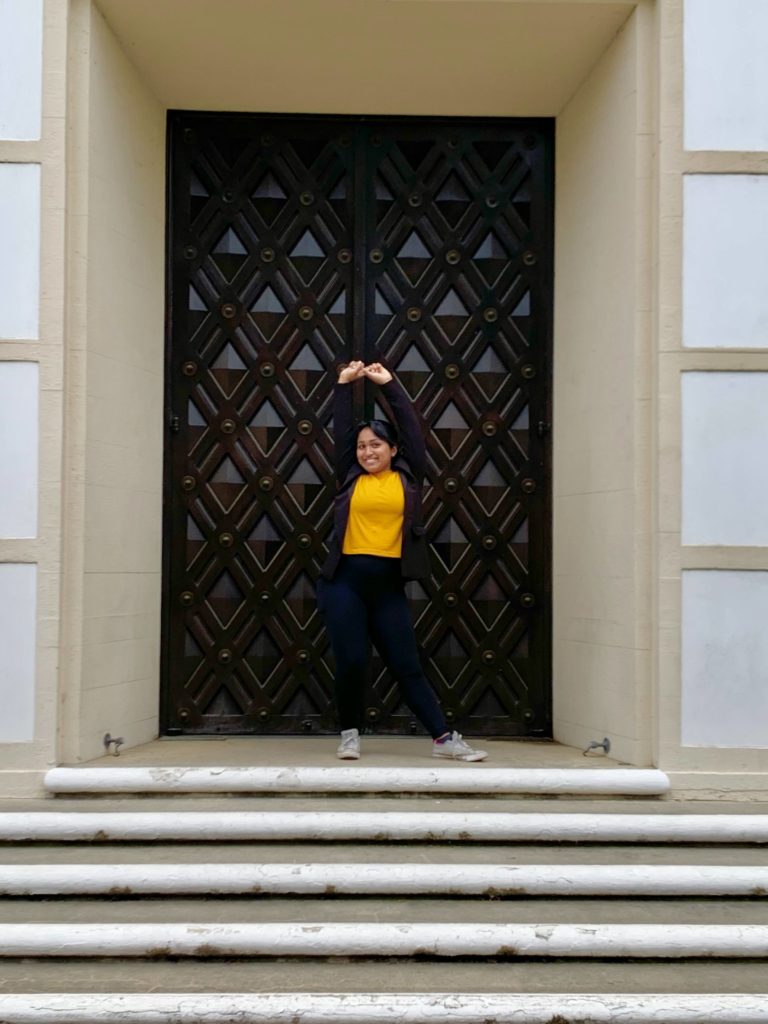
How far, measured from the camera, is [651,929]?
4.70 meters

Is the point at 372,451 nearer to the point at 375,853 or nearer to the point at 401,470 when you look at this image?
the point at 401,470

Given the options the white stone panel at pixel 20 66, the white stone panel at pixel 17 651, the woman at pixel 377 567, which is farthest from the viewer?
the woman at pixel 377 567

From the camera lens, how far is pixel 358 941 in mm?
4613

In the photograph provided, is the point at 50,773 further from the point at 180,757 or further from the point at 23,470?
the point at 23,470

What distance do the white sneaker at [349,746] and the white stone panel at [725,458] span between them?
191cm

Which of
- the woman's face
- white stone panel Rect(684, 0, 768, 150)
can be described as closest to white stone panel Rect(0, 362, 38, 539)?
the woman's face

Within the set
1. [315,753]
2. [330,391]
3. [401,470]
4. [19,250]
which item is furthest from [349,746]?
[19,250]

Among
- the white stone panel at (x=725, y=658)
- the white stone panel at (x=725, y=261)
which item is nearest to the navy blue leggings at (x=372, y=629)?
the white stone panel at (x=725, y=658)

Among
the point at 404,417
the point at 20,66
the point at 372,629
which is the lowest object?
the point at 372,629

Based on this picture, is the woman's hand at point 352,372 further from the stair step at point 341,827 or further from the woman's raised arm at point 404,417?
the stair step at point 341,827

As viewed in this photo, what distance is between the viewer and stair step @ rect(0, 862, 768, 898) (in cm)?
496

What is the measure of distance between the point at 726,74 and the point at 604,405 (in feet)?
5.67

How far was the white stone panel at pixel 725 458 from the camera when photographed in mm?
5871

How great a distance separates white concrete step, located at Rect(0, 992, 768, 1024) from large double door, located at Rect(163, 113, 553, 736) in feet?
9.35
